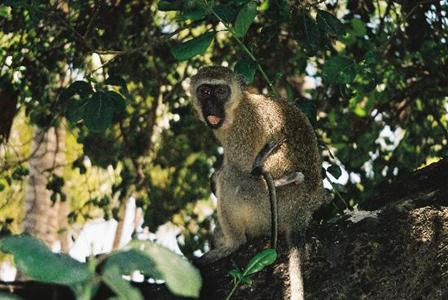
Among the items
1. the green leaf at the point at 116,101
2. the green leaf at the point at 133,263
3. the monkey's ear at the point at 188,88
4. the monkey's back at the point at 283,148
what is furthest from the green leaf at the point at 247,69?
the green leaf at the point at 133,263

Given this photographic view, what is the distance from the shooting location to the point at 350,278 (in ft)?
10.6

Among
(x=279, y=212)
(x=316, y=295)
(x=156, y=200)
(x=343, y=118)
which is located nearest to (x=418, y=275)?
(x=316, y=295)

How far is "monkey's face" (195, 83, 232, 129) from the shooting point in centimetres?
536

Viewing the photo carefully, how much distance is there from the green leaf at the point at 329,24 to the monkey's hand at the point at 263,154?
40.1 inches

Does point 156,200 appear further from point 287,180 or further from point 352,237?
point 352,237

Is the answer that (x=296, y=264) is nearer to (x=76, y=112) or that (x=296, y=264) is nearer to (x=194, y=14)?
(x=194, y=14)

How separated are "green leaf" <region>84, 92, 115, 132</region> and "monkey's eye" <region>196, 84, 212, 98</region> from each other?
1.47 metres

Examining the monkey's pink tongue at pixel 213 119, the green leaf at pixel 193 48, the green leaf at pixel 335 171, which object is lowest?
the green leaf at pixel 335 171

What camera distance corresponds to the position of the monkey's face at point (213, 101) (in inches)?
211

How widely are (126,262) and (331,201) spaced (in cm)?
388

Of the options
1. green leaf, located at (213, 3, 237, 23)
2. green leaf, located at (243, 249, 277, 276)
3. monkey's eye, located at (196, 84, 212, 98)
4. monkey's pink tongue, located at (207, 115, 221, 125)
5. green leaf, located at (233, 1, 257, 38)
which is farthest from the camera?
monkey's eye, located at (196, 84, 212, 98)

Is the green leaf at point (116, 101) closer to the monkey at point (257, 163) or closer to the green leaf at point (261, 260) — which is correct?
the monkey at point (257, 163)

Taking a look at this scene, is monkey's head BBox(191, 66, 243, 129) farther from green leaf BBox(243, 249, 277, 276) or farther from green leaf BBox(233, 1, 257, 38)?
green leaf BBox(243, 249, 277, 276)

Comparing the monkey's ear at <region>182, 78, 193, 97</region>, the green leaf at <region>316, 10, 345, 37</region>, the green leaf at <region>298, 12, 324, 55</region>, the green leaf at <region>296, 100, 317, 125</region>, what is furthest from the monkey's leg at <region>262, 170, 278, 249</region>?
the monkey's ear at <region>182, 78, 193, 97</region>
